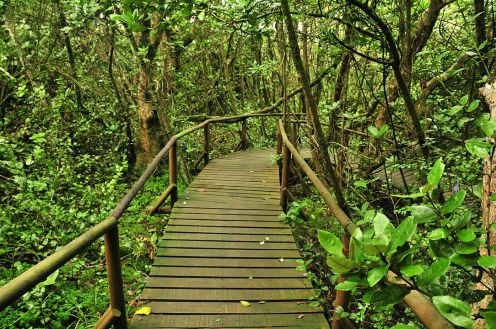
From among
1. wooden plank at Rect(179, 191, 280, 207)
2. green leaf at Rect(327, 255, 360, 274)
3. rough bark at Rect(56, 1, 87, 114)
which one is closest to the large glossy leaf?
green leaf at Rect(327, 255, 360, 274)

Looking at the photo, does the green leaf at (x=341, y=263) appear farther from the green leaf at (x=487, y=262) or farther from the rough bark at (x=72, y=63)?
the rough bark at (x=72, y=63)

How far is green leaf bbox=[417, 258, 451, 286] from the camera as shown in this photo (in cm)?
97

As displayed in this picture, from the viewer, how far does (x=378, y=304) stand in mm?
1084

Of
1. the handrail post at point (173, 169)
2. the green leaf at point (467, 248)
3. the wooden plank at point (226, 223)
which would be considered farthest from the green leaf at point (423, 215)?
the handrail post at point (173, 169)

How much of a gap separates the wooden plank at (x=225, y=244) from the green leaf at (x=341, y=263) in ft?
10.5

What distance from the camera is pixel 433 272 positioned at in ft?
3.24

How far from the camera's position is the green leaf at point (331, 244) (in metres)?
1.12

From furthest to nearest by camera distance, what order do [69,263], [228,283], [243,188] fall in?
[243,188] → [69,263] → [228,283]

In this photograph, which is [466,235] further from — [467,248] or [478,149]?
[478,149]

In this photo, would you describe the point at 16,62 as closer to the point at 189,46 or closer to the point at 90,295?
the point at 90,295

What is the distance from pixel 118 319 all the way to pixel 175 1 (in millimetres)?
2127

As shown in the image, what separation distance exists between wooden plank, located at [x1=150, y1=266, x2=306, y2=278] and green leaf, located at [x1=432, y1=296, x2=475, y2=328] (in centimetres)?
280

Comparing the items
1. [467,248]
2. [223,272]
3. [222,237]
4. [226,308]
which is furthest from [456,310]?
[222,237]

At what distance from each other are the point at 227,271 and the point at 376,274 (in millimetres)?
2837
